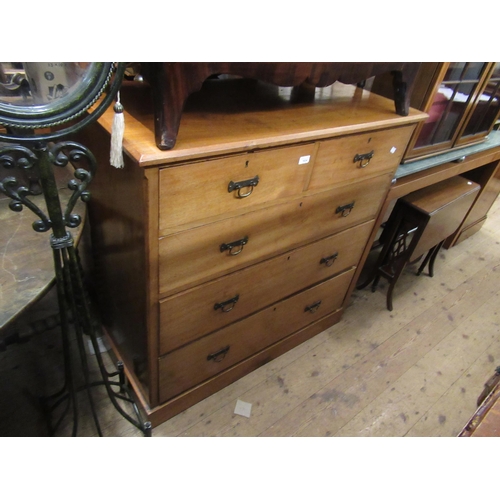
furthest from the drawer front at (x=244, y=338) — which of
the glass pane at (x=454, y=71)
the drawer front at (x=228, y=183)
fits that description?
the glass pane at (x=454, y=71)

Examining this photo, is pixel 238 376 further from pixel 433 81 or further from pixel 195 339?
pixel 433 81

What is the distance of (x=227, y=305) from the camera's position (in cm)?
129

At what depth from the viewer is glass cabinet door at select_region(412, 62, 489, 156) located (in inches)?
62.6

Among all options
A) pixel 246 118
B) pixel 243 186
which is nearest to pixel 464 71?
pixel 246 118

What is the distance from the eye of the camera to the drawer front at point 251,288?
3.84ft

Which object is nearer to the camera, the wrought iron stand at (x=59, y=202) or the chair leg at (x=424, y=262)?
the wrought iron stand at (x=59, y=202)

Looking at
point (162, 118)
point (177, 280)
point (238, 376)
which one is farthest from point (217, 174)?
point (238, 376)

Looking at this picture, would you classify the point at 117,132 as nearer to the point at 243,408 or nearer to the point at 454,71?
the point at 243,408

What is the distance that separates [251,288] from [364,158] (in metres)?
0.63

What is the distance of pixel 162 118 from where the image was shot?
0.79m

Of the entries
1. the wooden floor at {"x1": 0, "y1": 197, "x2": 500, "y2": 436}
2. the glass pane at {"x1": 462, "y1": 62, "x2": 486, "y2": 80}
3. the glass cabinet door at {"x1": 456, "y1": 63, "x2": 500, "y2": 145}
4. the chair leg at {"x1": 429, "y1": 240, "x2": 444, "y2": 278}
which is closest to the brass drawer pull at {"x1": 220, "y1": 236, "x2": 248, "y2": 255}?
the wooden floor at {"x1": 0, "y1": 197, "x2": 500, "y2": 436}

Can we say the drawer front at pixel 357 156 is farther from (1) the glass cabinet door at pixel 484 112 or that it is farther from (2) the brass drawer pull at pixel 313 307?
(1) the glass cabinet door at pixel 484 112

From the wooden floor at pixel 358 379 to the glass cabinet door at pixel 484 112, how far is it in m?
1.01

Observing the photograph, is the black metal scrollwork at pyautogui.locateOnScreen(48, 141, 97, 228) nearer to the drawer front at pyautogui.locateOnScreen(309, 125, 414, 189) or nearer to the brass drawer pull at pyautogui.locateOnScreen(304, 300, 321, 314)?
the drawer front at pyautogui.locateOnScreen(309, 125, 414, 189)
